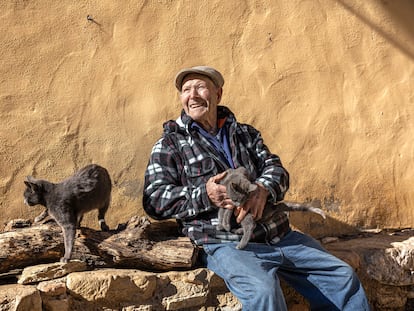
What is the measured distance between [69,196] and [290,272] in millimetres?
1437

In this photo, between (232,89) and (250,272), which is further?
(232,89)

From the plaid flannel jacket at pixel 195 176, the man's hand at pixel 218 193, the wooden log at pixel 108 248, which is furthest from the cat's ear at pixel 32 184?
the man's hand at pixel 218 193

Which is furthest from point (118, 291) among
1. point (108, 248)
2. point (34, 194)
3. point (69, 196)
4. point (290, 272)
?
point (290, 272)

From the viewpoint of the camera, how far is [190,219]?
3592mm

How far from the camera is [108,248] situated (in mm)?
3561

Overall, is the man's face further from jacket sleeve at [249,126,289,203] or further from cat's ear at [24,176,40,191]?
cat's ear at [24,176,40,191]

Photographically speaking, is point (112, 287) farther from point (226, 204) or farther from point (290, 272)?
point (290, 272)

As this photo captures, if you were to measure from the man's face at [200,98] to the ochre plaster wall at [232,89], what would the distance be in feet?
2.71

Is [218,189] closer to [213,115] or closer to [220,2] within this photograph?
[213,115]

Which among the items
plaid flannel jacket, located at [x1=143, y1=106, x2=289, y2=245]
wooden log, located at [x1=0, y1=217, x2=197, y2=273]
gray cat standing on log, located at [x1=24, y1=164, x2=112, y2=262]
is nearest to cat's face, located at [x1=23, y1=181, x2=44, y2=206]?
gray cat standing on log, located at [x1=24, y1=164, x2=112, y2=262]

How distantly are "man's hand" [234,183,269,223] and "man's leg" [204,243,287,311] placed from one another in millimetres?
176

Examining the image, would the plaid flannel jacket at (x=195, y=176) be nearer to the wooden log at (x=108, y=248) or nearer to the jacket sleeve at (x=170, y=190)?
the jacket sleeve at (x=170, y=190)

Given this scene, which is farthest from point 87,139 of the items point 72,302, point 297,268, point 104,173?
point 297,268

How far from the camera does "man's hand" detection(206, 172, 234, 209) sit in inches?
133
